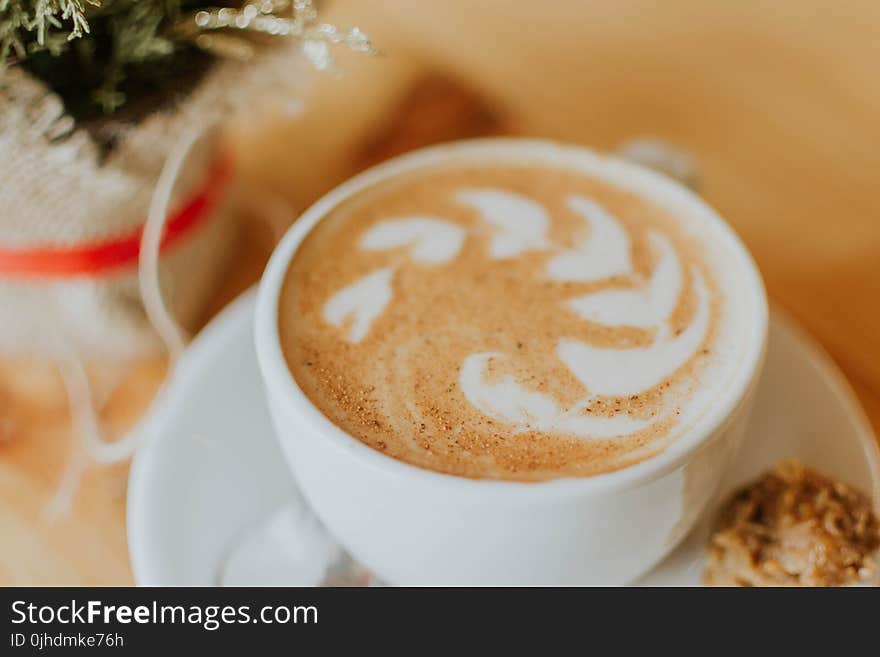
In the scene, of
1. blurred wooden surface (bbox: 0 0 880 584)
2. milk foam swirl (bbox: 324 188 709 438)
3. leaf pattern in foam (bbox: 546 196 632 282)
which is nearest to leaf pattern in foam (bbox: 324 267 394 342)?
milk foam swirl (bbox: 324 188 709 438)

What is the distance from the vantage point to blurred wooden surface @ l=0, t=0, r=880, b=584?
35.4 inches

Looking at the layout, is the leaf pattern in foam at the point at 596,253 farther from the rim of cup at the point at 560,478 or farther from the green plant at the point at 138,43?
the green plant at the point at 138,43

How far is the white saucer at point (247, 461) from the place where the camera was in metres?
0.73

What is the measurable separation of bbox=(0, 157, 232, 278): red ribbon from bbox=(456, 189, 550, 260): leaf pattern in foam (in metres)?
0.25

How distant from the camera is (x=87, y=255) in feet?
→ 2.63

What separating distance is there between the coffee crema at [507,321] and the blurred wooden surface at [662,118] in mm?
248

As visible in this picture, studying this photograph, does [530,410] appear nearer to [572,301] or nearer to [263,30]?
[572,301]

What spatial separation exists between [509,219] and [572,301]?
0.35ft

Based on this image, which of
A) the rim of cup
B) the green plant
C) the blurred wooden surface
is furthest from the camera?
the blurred wooden surface

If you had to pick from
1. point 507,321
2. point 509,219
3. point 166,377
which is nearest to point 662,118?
point 509,219

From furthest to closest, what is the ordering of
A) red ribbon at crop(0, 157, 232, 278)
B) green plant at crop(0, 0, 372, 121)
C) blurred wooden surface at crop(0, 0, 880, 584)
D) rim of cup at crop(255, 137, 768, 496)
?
blurred wooden surface at crop(0, 0, 880, 584)
red ribbon at crop(0, 157, 232, 278)
green plant at crop(0, 0, 372, 121)
rim of cup at crop(255, 137, 768, 496)

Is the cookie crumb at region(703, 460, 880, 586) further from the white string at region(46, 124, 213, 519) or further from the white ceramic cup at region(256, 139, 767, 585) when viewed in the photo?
the white string at region(46, 124, 213, 519)
